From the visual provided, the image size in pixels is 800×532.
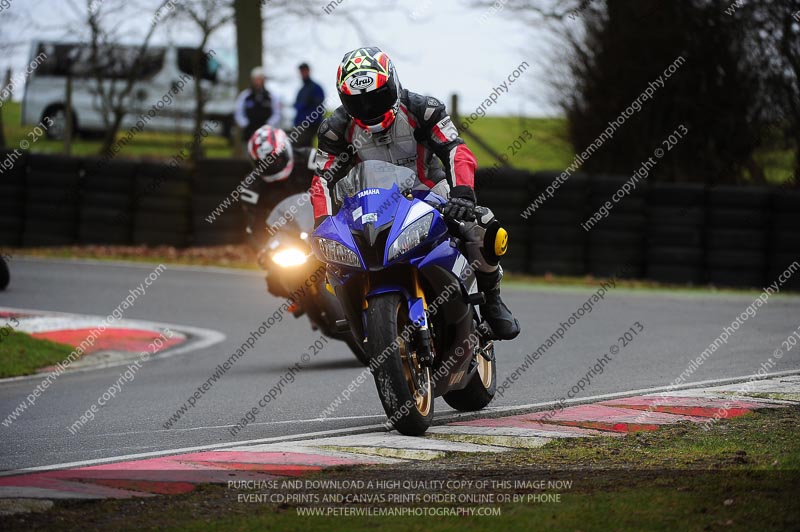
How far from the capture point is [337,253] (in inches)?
256

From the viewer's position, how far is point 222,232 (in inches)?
770

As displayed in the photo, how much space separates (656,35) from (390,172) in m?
16.0

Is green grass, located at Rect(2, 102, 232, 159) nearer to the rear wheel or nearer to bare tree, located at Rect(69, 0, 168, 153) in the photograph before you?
bare tree, located at Rect(69, 0, 168, 153)

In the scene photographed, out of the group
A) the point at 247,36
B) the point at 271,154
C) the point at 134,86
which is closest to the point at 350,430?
the point at 271,154

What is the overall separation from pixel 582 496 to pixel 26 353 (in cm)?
762

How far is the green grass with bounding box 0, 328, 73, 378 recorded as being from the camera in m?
10.9

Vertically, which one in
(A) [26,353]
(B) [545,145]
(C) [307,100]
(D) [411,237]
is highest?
(D) [411,237]

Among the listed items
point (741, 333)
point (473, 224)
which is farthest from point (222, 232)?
point (473, 224)

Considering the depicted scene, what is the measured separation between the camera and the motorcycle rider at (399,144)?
6.76m

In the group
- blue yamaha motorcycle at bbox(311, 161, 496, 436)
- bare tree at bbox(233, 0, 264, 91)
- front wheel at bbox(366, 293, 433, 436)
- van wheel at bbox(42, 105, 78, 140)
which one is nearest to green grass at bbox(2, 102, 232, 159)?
van wheel at bbox(42, 105, 78, 140)

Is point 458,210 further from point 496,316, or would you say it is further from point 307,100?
point 307,100

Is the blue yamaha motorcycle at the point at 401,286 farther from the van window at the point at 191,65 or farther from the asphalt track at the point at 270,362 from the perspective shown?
the van window at the point at 191,65

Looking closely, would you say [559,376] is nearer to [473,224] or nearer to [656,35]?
[473,224]

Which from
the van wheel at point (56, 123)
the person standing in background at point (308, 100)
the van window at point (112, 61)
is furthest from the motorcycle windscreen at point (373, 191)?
the van wheel at point (56, 123)
